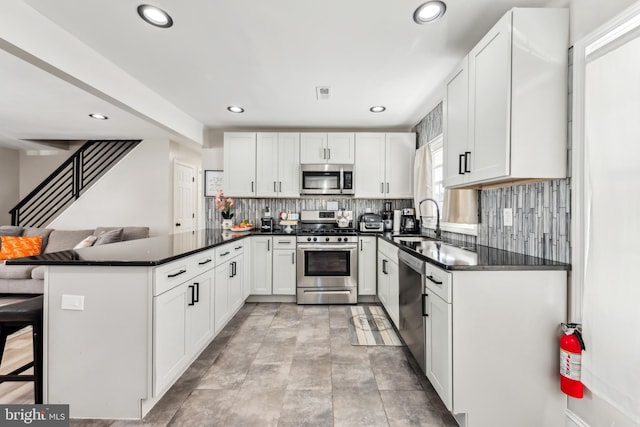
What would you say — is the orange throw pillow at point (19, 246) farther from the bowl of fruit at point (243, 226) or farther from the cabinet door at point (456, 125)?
the cabinet door at point (456, 125)

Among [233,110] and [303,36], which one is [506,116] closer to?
[303,36]

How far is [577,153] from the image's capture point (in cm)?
150

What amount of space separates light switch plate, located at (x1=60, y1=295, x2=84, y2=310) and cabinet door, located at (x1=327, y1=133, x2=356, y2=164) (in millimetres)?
3106

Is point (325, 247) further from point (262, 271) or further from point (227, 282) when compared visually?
point (227, 282)

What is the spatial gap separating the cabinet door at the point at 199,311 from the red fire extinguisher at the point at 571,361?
2.24 m

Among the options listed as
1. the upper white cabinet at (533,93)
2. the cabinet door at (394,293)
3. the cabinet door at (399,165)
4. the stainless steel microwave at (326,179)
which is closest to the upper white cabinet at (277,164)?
the stainless steel microwave at (326,179)

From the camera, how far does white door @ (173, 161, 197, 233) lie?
557 cm

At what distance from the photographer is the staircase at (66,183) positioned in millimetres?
5633

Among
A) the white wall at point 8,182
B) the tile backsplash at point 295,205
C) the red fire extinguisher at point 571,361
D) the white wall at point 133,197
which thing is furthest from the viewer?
the white wall at point 8,182

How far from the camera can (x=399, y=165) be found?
4.11 meters

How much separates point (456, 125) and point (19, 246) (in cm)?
595

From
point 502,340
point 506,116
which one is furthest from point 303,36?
point 502,340

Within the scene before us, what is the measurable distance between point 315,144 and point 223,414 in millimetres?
3239

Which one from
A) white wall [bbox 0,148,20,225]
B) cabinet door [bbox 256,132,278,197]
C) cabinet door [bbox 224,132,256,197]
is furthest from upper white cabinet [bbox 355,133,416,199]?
white wall [bbox 0,148,20,225]
